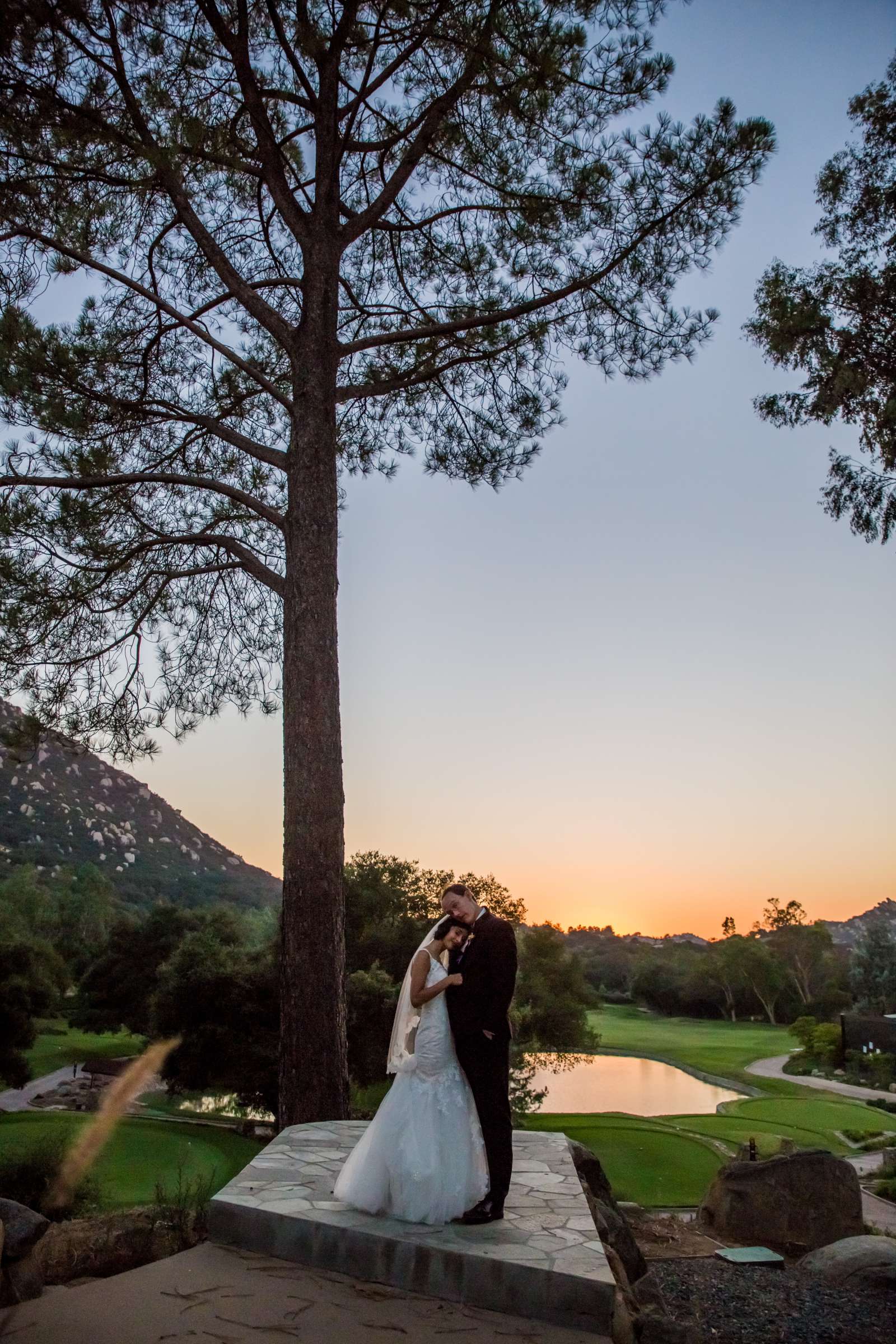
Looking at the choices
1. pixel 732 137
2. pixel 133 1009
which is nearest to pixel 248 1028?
pixel 133 1009

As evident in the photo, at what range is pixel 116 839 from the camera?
26.6 meters

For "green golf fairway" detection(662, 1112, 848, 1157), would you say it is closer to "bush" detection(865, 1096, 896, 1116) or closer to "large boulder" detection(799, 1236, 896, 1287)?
"bush" detection(865, 1096, 896, 1116)

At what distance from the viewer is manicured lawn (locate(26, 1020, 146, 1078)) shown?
2061cm

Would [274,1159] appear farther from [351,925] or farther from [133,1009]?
[133,1009]

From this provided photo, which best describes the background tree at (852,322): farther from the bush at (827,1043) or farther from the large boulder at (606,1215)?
the bush at (827,1043)

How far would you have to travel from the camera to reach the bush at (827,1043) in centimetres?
2897

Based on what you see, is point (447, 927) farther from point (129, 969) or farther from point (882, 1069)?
point (882, 1069)

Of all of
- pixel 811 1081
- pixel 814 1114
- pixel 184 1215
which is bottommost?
pixel 811 1081

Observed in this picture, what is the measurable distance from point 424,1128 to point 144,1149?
12065mm

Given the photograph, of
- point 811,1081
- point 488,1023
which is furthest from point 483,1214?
point 811,1081

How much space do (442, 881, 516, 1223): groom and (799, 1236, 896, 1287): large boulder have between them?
360cm

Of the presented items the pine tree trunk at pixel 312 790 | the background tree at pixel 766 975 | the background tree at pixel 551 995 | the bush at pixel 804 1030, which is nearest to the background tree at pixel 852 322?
the pine tree trunk at pixel 312 790

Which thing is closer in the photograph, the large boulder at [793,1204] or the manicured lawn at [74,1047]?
the large boulder at [793,1204]

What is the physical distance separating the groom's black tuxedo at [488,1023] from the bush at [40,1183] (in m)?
7.29
